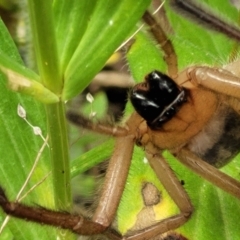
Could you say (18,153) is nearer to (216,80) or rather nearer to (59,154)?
(59,154)

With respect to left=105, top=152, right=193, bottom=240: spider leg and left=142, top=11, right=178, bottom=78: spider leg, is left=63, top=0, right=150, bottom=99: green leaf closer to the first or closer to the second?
left=142, top=11, right=178, bottom=78: spider leg

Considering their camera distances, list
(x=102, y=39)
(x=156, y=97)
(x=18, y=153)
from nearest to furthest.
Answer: (x=102, y=39)
(x=156, y=97)
(x=18, y=153)

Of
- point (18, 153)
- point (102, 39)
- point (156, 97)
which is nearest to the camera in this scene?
point (102, 39)

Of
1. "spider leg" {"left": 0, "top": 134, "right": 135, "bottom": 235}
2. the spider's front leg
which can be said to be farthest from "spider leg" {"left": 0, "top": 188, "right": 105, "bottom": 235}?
the spider's front leg

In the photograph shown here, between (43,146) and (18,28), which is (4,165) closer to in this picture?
(43,146)

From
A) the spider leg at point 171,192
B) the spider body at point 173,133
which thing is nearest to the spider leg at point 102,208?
the spider body at point 173,133

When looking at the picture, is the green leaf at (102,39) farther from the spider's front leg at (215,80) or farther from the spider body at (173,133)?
the spider's front leg at (215,80)

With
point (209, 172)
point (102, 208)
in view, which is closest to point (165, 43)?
point (209, 172)
